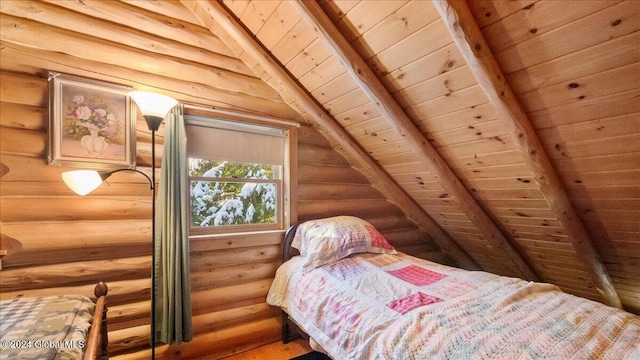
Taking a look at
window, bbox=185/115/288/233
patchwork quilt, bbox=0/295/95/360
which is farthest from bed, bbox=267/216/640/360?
patchwork quilt, bbox=0/295/95/360

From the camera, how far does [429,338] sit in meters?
1.23

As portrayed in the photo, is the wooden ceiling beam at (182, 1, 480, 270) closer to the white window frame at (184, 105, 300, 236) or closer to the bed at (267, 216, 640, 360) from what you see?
the white window frame at (184, 105, 300, 236)

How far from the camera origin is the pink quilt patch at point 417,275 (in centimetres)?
189

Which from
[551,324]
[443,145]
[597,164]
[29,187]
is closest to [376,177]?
[443,145]

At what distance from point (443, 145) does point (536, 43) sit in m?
0.92

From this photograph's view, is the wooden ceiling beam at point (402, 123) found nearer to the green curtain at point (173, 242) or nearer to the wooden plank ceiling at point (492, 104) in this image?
the wooden plank ceiling at point (492, 104)

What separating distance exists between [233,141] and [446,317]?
199 centimetres

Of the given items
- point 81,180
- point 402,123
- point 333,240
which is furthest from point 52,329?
point 402,123

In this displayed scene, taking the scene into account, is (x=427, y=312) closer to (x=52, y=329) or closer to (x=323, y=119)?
(x=52, y=329)

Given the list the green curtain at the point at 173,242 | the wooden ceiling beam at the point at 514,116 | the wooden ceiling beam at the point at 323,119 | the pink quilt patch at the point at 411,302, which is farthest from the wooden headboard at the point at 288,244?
the wooden ceiling beam at the point at 514,116

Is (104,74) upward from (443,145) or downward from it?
upward

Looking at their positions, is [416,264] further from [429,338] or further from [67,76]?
[67,76]

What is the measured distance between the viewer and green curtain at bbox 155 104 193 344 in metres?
1.96

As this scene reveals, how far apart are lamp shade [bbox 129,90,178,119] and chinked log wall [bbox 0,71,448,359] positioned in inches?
19.3
